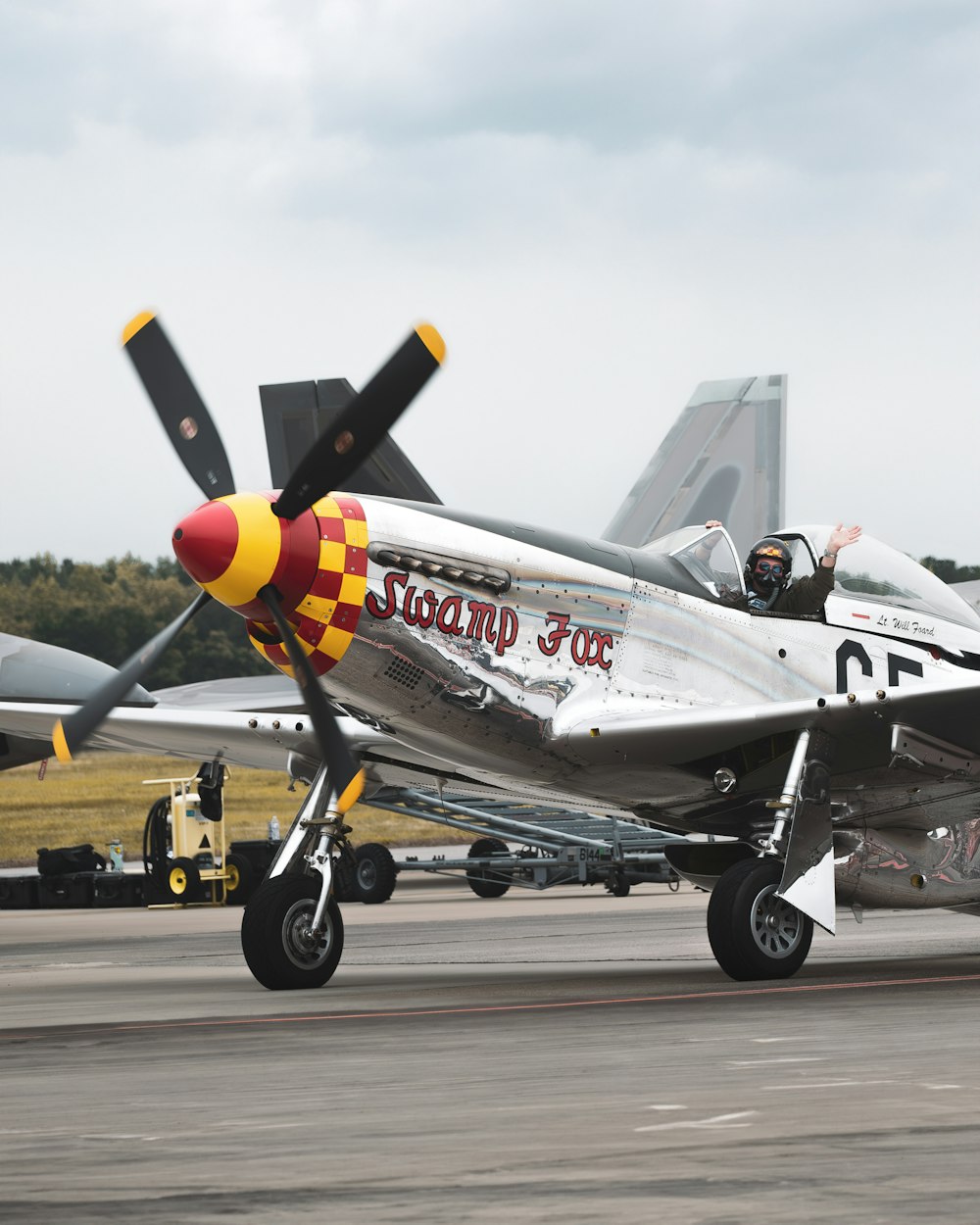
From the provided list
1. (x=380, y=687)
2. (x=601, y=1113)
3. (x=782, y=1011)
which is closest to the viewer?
(x=601, y=1113)

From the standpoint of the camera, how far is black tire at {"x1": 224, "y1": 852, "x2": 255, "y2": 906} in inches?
1128

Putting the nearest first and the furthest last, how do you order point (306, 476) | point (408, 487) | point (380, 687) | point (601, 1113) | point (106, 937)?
1. point (601, 1113)
2. point (306, 476)
3. point (380, 687)
4. point (408, 487)
5. point (106, 937)

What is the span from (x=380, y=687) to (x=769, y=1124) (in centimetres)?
641

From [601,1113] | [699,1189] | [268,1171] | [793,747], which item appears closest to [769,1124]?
[601,1113]

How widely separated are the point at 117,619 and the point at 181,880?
6123 centimetres

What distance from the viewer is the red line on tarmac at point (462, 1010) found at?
9.41m

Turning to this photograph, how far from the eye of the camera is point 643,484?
17391 millimetres

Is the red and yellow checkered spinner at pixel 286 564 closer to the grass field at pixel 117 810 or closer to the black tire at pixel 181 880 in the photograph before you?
the black tire at pixel 181 880

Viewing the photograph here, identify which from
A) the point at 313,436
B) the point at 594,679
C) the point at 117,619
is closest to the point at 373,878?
the point at 313,436

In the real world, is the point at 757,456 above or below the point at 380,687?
above

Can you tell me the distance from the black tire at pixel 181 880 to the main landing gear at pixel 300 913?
16.5 metres

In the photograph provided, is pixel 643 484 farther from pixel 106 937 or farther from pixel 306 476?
pixel 106 937

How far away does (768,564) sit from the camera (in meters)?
12.9

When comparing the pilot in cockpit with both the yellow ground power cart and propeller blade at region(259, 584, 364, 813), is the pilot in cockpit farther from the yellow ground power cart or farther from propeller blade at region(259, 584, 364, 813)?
the yellow ground power cart
